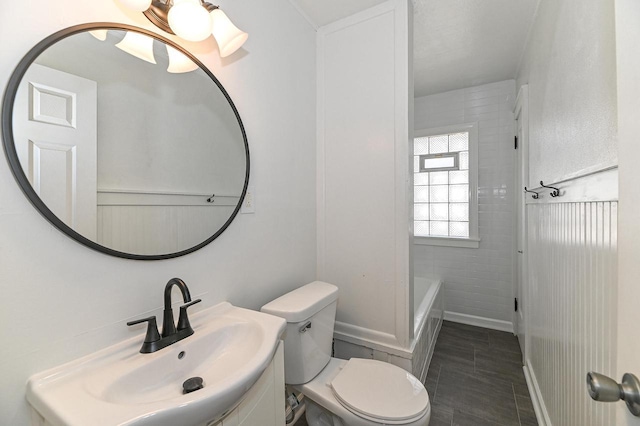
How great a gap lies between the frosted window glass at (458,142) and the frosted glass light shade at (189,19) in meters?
2.75

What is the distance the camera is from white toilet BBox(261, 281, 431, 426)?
1149 millimetres

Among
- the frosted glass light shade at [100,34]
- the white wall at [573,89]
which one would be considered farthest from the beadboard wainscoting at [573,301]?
the frosted glass light shade at [100,34]

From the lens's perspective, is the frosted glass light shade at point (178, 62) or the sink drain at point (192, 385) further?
the frosted glass light shade at point (178, 62)

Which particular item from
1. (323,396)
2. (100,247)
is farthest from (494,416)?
(100,247)

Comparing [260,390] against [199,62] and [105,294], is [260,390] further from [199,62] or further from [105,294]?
[199,62]

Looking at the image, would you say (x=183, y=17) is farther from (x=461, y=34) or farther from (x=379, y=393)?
(x=461, y=34)

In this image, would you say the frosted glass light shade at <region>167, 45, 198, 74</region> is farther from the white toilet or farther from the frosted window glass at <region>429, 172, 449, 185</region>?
the frosted window glass at <region>429, 172, 449, 185</region>

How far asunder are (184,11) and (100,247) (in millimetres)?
844

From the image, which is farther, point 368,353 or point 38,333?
point 368,353

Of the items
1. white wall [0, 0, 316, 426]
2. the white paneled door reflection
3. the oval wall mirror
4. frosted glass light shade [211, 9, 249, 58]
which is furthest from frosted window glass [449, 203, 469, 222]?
the white paneled door reflection

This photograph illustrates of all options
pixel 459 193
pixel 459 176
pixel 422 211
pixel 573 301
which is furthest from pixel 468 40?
pixel 573 301

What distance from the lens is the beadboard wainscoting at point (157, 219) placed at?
877mm

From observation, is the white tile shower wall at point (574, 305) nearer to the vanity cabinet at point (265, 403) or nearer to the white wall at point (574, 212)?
the white wall at point (574, 212)

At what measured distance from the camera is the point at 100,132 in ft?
2.82
